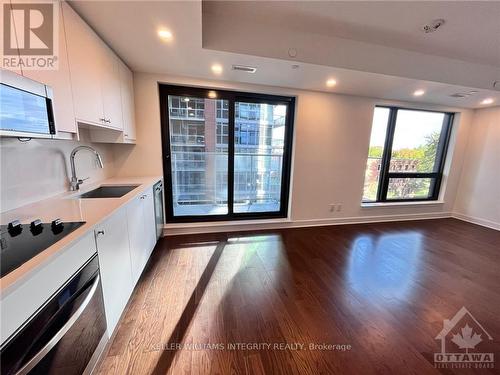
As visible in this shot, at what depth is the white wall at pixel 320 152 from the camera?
2873 mm

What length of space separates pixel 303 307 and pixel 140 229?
170 cm

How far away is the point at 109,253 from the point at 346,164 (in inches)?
145

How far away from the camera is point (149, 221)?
2318 mm

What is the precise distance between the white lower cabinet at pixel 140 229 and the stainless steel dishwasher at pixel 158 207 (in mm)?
181

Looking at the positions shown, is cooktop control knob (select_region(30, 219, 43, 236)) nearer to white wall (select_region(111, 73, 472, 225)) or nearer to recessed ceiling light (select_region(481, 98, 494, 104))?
white wall (select_region(111, 73, 472, 225))

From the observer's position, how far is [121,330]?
1.53m

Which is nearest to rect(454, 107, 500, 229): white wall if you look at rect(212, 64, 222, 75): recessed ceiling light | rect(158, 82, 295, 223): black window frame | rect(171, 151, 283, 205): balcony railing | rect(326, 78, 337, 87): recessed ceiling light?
rect(326, 78, 337, 87): recessed ceiling light

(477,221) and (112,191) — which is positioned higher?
(112,191)

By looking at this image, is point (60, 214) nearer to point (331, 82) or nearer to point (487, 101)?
point (331, 82)

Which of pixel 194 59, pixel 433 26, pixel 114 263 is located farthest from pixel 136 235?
pixel 433 26

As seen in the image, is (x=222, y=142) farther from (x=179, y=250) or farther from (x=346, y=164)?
(x=346, y=164)

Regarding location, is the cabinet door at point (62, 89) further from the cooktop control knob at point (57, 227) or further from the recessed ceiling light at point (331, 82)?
the recessed ceiling light at point (331, 82)

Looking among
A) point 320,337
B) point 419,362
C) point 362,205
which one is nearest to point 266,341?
point 320,337

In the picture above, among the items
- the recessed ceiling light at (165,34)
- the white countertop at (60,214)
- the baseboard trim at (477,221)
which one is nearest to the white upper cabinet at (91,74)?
the recessed ceiling light at (165,34)
